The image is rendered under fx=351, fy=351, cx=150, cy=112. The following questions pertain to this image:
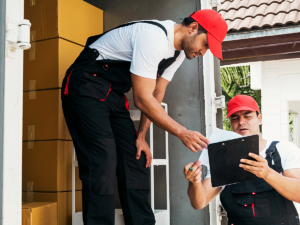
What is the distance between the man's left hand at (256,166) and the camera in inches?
64.5

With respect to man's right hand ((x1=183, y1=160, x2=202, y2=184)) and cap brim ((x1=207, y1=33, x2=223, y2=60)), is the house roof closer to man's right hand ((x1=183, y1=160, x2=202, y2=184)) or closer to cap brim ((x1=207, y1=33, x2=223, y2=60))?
cap brim ((x1=207, y1=33, x2=223, y2=60))

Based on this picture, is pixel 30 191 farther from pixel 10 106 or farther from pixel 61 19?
pixel 10 106

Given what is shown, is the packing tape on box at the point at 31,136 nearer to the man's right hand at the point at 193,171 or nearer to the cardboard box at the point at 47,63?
the cardboard box at the point at 47,63

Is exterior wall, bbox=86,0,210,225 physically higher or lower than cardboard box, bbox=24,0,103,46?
lower

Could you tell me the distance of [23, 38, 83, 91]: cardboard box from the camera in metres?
2.67

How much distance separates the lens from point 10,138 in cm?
120

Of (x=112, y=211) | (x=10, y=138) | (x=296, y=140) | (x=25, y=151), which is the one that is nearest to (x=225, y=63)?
(x=296, y=140)

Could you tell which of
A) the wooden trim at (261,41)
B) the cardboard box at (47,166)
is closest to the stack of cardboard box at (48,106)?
the cardboard box at (47,166)

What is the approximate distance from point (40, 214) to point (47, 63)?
1134mm

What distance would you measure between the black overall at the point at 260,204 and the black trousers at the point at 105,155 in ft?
1.56

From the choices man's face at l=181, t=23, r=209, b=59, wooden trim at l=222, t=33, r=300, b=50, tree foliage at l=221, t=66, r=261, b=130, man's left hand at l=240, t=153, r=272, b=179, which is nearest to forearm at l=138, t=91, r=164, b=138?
man's face at l=181, t=23, r=209, b=59

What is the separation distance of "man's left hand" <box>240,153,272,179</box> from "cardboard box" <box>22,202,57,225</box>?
1301 millimetres

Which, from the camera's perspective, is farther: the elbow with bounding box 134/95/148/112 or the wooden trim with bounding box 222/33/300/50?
the wooden trim with bounding box 222/33/300/50

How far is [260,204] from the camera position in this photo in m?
1.91
